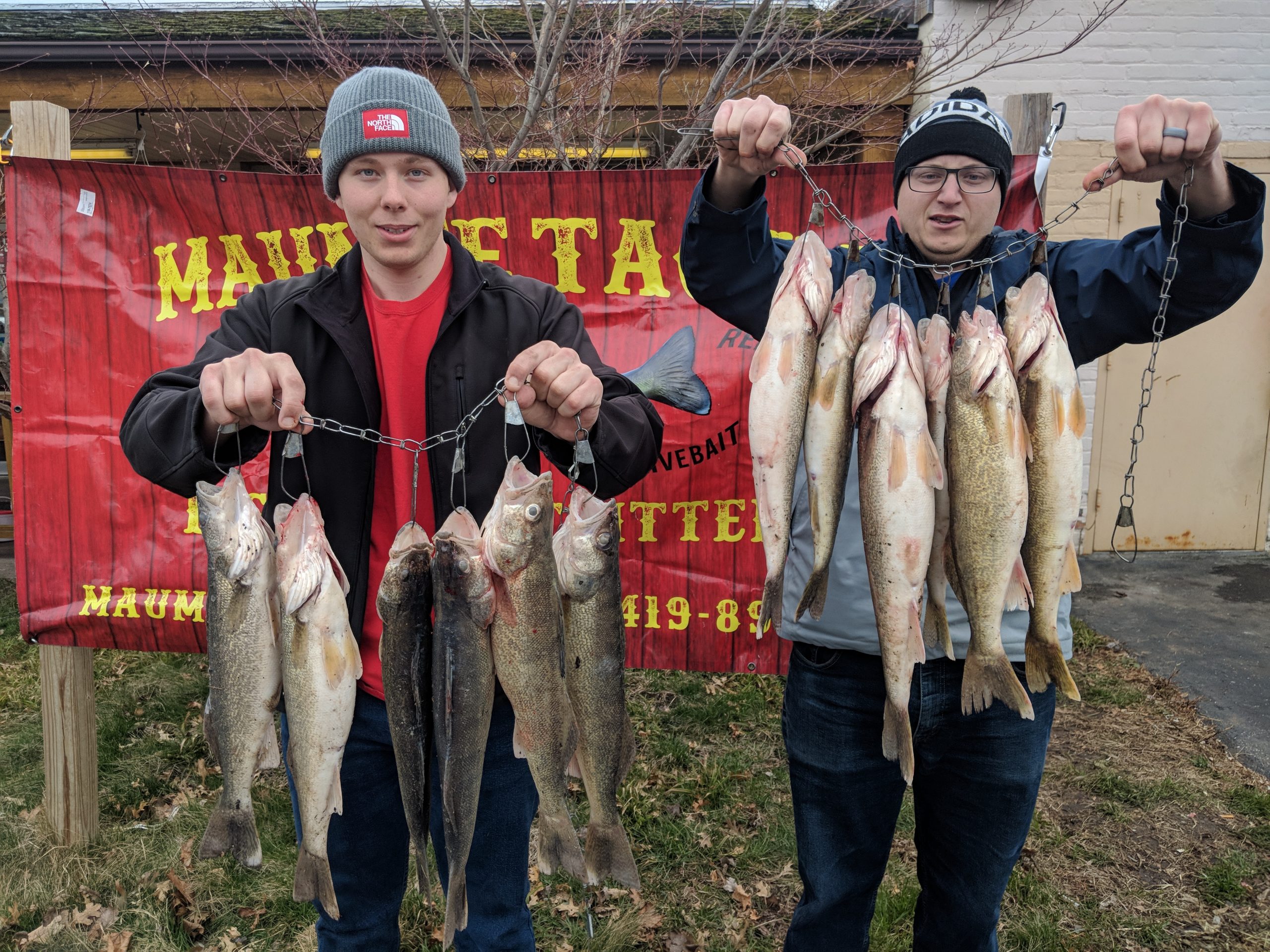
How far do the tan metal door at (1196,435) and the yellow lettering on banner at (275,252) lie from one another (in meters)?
6.73

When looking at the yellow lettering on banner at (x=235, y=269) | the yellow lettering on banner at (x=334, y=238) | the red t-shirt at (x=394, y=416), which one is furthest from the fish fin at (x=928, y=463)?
the yellow lettering on banner at (x=235, y=269)

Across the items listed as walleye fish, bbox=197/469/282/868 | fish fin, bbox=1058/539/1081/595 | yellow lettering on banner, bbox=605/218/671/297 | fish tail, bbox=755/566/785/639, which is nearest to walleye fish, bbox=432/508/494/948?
walleye fish, bbox=197/469/282/868

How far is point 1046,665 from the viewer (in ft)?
6.79

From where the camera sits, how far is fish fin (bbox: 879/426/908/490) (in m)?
1.88

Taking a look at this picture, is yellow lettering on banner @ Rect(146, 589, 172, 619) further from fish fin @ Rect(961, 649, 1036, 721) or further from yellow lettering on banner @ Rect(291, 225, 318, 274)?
fish fin @ Rect(961, 649, 1036, 721)

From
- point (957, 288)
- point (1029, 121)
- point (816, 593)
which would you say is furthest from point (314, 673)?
point (1029, 121)

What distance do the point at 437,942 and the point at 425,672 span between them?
209 cm

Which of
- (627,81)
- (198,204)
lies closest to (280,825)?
(198,204)

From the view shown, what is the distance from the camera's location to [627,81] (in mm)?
5805

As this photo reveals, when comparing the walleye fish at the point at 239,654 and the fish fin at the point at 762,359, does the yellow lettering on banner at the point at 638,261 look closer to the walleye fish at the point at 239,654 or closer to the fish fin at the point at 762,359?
the fish fin at the point at 762,359

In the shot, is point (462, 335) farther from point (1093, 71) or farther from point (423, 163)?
point (1093, 71)

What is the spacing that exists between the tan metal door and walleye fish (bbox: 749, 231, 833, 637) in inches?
260

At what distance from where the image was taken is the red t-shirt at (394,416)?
7.66 ft

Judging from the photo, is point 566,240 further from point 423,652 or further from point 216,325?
point 423,652
